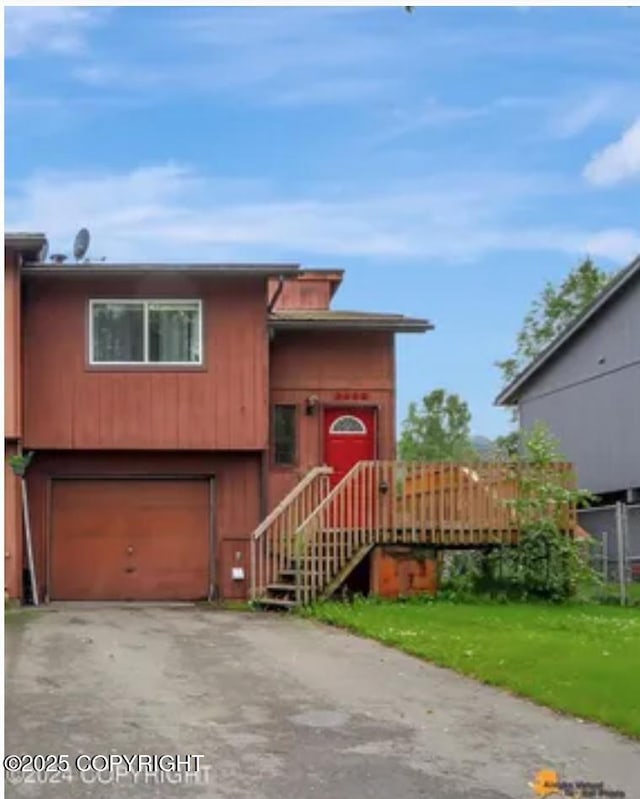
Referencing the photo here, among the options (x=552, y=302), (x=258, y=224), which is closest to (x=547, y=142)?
(x=258, y=224)

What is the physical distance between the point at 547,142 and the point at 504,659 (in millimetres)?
5594

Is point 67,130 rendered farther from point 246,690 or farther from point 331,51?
point 246,690

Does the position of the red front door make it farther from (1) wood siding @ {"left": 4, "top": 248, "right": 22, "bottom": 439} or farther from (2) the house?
(2) the house

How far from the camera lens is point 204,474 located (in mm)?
20625

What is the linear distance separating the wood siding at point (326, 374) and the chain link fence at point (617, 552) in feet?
13.6

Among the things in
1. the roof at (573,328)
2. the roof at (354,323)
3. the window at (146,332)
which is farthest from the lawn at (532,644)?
the roof at (573,328)

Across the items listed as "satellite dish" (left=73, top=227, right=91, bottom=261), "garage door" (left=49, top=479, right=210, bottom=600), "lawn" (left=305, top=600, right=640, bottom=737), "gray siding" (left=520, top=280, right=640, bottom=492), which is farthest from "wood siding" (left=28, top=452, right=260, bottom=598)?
"gray siding" (left=520, top=280, right=640, bottom=492)

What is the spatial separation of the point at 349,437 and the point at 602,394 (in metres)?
11.8

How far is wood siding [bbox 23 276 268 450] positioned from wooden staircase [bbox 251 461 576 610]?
2.05 meters

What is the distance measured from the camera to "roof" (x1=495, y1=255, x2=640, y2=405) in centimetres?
2877

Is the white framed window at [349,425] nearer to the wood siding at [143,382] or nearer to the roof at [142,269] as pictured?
the wood siding at [143,382]

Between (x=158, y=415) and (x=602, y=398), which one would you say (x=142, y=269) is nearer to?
(x=158, y=415)

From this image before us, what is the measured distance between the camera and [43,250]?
19547mm

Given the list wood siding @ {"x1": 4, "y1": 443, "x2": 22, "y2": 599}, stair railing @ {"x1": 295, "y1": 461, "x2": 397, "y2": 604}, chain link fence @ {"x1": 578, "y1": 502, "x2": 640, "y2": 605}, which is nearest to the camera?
stair railing @ {"x1": 295, "y1": 461, "x2": 397, "y2": 604}
